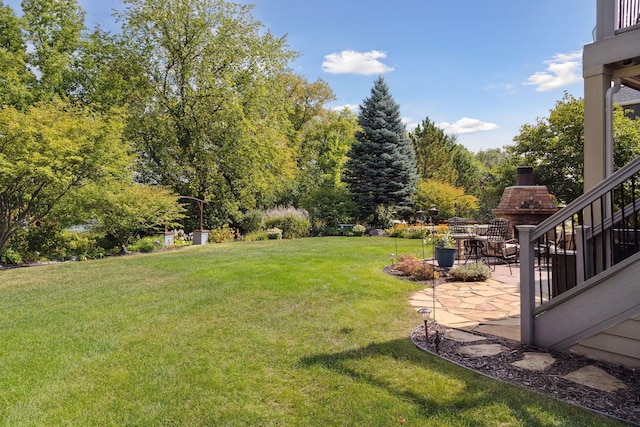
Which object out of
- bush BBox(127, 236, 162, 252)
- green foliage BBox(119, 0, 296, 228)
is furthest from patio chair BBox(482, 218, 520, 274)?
Answer: green foliage BBox(119, 0, 296, 228)

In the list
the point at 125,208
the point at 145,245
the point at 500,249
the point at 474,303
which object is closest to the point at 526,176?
the point at 500,249

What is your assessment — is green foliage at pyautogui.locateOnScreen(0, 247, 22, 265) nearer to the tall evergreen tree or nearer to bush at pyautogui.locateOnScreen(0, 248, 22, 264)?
bush at pyautogui.locateOnScreen(0, 248, 22, 264)

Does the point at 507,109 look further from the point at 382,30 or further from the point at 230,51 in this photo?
the point at 230,51

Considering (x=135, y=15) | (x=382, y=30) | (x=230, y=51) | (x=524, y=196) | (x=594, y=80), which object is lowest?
(x=524, y=196)

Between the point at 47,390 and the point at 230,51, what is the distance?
16823mm

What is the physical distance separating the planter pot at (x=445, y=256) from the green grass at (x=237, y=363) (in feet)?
4.94

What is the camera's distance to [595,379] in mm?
2594

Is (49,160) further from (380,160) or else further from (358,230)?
(380,160)

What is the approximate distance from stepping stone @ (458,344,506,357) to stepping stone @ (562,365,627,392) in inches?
22.9

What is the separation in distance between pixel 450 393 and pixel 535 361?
3.16 ft

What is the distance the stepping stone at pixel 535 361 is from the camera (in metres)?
2.83

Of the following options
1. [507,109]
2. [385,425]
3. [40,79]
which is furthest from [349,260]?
[40,79]

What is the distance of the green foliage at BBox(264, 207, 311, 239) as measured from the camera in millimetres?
14992

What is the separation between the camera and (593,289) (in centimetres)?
282
